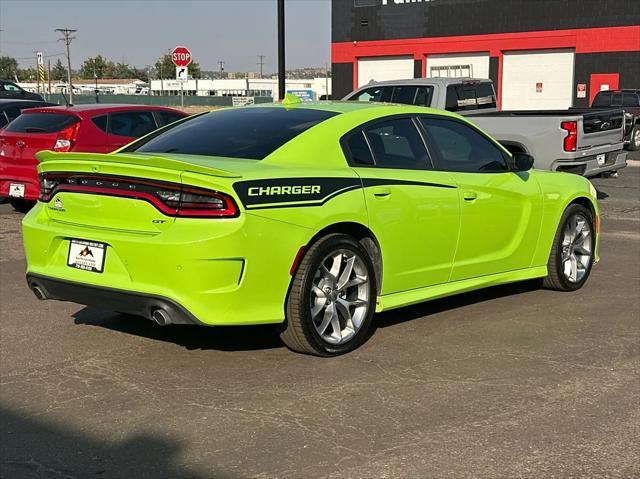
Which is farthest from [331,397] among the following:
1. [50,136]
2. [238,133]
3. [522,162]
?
[50,136]

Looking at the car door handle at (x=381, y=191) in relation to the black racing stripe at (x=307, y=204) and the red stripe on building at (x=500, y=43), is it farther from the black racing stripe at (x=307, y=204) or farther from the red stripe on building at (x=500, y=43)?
the red stripe on building at (x=500, y=43)

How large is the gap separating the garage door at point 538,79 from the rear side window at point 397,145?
33.8 m

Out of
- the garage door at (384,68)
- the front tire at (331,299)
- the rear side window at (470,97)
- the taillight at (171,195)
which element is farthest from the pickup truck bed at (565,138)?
the garage door at (384,68)

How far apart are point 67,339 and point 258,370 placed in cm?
150

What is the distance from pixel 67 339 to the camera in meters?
5.59

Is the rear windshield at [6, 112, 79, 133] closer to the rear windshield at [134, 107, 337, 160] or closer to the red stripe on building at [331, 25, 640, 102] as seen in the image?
the rear windshield at [134, 107, 337, 160]

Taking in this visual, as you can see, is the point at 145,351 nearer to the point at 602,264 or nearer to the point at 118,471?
the point at 118,471

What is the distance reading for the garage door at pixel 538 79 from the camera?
3803cm

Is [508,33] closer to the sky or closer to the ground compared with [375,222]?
closer to the sky

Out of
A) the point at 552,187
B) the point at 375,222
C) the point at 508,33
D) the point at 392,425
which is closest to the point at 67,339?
the point at 375,222

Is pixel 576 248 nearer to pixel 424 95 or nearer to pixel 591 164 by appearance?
pixel 591 164

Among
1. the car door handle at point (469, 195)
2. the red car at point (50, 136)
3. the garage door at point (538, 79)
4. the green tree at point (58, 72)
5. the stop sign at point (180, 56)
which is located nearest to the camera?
the car door handle at point (469, 195)

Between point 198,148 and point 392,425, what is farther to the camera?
point 198,148

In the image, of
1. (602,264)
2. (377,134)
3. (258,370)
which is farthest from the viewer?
(602,264)
